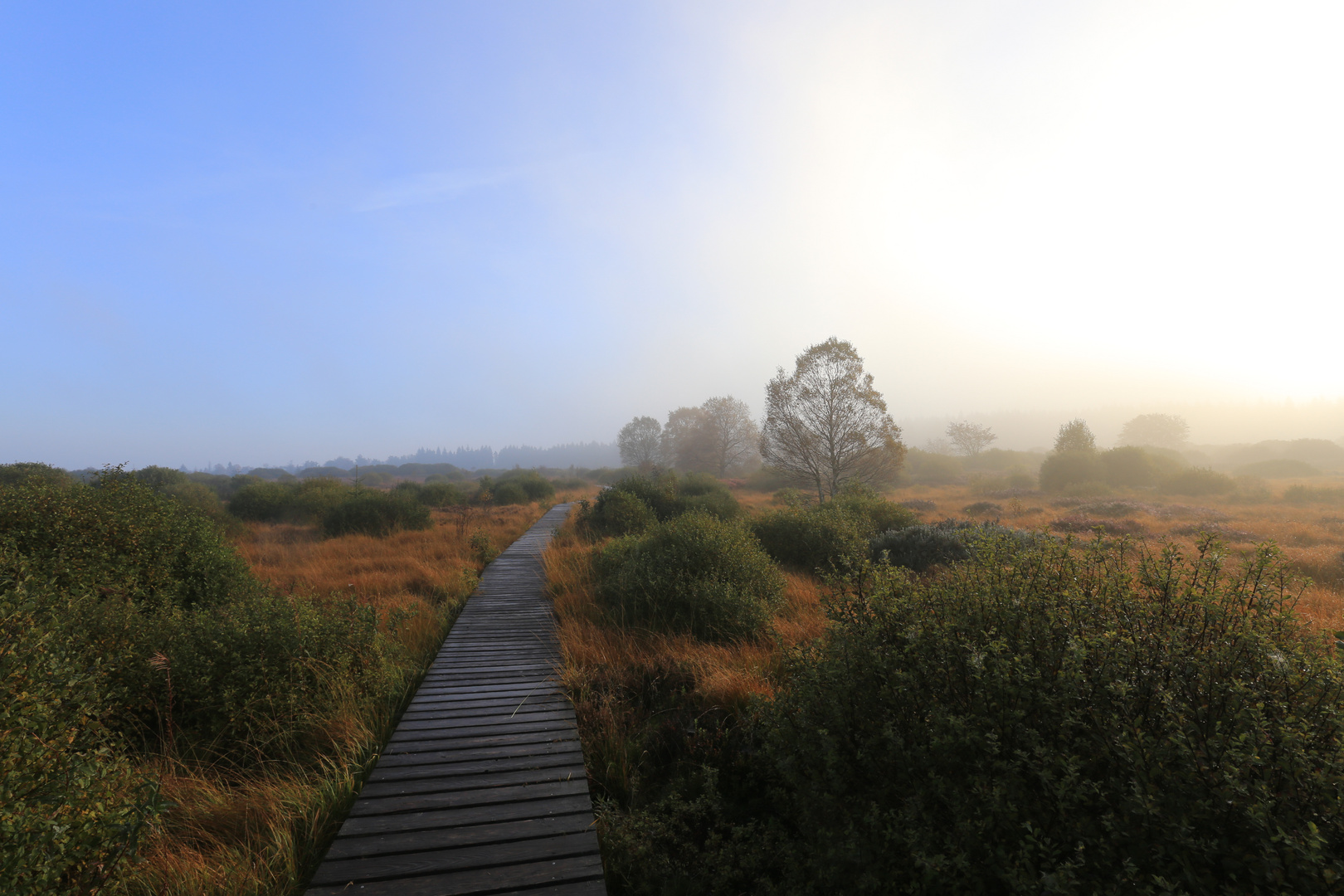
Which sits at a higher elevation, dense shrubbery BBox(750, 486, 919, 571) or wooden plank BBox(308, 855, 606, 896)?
dense shrubbery BBox(750, 486, 919, 571)

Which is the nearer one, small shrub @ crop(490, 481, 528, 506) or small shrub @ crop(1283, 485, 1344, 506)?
small shrub @ crop(1283, 485, 1344, 506)

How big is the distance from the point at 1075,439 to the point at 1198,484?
748 centimetres

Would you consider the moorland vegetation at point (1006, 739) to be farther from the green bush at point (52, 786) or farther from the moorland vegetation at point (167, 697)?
the green bush at point (52, 786)

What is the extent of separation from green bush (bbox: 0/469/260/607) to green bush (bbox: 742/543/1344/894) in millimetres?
6536

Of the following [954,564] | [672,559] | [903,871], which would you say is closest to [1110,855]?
[903,871]

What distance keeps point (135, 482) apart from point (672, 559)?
7.32m

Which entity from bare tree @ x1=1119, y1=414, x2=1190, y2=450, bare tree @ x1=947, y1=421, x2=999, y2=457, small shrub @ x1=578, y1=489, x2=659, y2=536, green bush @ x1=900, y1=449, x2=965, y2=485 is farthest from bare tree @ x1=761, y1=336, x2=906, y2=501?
bare tree @ x1=1119, y1=414, x2=1190, y2=450

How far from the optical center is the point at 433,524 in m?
17.3

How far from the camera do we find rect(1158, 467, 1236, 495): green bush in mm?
27688

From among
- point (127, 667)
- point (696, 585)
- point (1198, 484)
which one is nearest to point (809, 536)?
point (696, 585)

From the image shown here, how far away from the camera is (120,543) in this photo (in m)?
6.05

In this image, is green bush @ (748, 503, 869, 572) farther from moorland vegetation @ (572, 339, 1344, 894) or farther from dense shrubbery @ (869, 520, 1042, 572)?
moorland vegetation @ (572, 339, 1344, 894)

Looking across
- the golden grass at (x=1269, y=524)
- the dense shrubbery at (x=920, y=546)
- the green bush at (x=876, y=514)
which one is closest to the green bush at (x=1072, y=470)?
the golden grass at (x=1269, y=524)

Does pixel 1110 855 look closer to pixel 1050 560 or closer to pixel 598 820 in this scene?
pixel 1050 560
